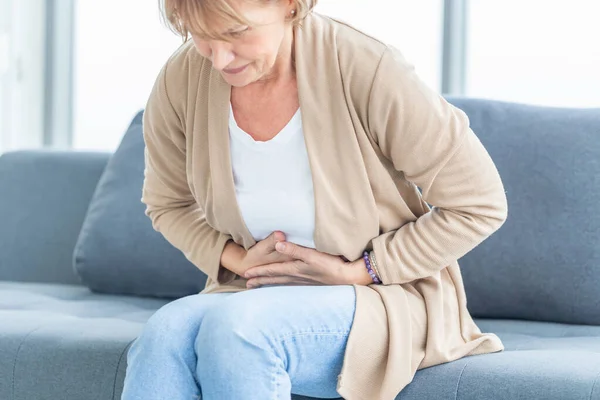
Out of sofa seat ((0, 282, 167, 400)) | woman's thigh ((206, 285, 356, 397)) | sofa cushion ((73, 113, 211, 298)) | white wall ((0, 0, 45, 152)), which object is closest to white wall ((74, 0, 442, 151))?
white wall ((0, 0, 45, 152))

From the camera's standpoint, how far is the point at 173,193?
165 cm

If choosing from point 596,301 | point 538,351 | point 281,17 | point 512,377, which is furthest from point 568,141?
point 281,17

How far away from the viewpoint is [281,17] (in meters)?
1.32

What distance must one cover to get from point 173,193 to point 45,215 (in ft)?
3.31

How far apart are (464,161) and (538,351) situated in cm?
39

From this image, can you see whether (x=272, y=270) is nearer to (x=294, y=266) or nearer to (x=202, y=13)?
(x=294, y=266)

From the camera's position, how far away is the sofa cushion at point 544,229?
75.2 inches

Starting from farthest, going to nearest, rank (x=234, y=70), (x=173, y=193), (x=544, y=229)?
(x=544, y=229)
(x=173, y=193)
(x=234, y=70)

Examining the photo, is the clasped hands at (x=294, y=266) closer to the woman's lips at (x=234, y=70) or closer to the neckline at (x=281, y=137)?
the neckline at (x=281, y=137)

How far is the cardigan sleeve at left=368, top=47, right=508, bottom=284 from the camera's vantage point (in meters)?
1.37

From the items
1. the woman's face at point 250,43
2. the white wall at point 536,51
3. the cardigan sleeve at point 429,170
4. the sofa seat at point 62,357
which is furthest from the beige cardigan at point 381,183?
the white wall at point 536,51

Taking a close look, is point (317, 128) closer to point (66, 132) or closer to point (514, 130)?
point (514, 130)

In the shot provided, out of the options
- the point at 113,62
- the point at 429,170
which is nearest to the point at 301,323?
the point at 429,170

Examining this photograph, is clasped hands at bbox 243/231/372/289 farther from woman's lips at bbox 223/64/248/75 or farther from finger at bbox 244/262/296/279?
woman's lips at bbox 223/64/248/75
